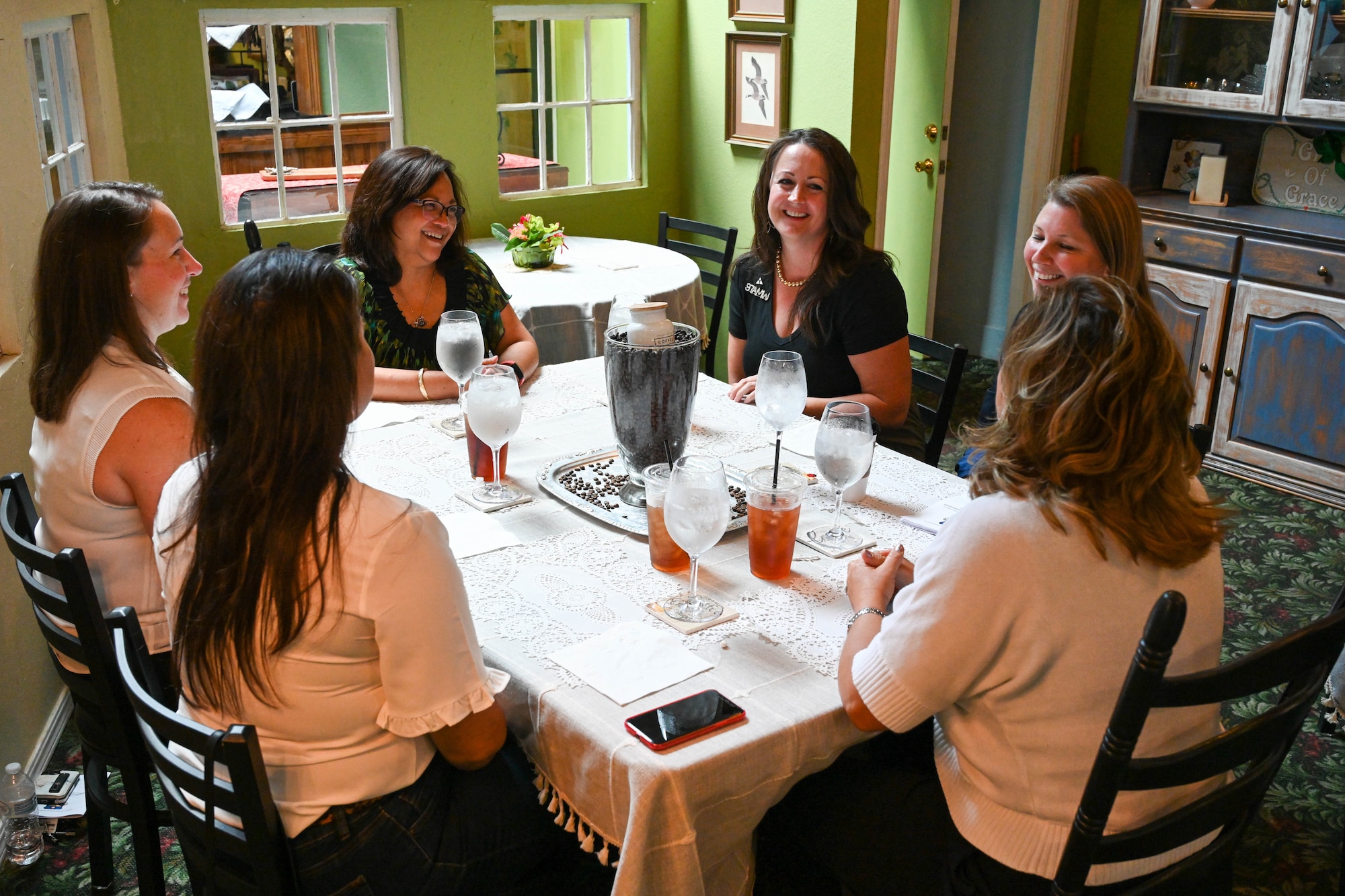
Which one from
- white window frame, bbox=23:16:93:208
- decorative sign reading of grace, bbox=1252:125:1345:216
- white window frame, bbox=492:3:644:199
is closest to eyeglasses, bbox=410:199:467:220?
white window frame, bbox=23:16:93:208

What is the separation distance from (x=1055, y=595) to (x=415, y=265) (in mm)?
1918

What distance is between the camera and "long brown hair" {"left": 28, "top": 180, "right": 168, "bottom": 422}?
1767mm

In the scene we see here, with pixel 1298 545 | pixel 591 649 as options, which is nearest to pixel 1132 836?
pixel 591 649

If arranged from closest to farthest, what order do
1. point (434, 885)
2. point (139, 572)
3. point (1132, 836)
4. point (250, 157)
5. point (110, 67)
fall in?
1. point (1132, 836)
2. point (434, 885)
3. point (139, 572)
4. point (110, 67)
5. point (250, 157)

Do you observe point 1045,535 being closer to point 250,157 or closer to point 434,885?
point 434,885

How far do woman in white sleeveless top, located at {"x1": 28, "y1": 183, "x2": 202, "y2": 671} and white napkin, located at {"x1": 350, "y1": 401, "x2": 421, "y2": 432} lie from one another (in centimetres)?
55

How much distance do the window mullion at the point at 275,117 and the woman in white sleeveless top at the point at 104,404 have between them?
269cm

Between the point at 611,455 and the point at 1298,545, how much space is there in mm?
2506

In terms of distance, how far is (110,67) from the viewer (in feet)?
12.8

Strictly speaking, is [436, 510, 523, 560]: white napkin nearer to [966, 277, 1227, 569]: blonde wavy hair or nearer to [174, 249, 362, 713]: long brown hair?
[174, 249, 362, 713]: long brown hair

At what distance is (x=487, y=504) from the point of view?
1956 mm

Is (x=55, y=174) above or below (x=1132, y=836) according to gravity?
above

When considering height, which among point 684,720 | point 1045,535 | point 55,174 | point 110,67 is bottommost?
point 684,720

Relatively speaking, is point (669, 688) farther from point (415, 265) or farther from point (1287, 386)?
point (1287, 386)
